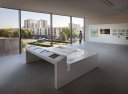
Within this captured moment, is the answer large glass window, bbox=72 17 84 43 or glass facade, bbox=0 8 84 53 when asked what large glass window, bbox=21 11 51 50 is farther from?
large glass window, bbox=72 17 84 43

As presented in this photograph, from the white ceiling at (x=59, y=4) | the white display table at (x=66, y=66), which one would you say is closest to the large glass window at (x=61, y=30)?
the white ceiling at (x=59, y=4)

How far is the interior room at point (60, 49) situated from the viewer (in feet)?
10.5

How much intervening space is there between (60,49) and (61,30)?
264 inches

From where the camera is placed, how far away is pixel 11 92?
9.43 ft

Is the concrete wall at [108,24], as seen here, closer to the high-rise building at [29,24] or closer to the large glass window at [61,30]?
the large glass window at [61,30]

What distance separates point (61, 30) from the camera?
40.1 feet

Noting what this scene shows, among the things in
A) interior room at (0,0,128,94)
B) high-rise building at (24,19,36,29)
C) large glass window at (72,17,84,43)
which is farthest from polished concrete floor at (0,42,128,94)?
large glass window at (72,17,84,43)

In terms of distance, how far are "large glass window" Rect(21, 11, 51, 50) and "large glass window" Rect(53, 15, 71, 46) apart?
790mm

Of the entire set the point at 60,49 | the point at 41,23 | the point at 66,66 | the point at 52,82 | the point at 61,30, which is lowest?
the point at 52,82

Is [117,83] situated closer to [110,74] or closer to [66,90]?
[110,74]

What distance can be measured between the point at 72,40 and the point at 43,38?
4.06m

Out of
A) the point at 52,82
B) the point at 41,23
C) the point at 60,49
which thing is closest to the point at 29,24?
the point at 41,23

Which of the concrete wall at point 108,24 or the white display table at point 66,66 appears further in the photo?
the concrete wall at point 108,24

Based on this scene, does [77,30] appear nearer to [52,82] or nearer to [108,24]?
[108,24]
